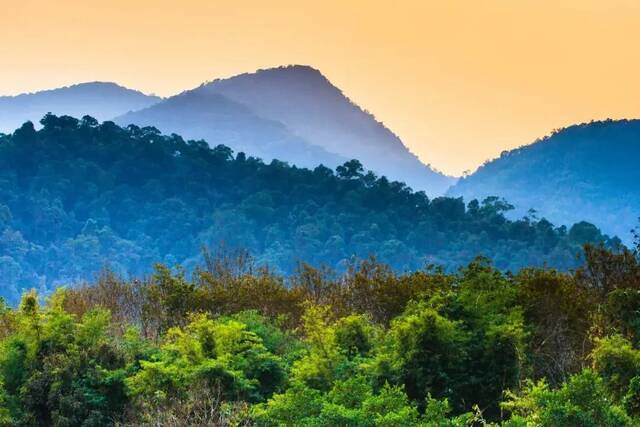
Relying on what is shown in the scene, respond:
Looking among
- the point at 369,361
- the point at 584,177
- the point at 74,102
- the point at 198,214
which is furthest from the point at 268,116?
the point at 369,361

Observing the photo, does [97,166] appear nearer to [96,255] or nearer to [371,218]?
[96,255]

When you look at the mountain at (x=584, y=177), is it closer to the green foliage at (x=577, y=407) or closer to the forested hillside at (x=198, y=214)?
the forested hillside at (x=198, y=214)

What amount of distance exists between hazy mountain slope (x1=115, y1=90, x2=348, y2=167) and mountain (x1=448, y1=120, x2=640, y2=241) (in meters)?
35.5

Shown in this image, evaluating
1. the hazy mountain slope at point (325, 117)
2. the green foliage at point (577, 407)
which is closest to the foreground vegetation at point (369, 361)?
the green foliage at point (577, 407)

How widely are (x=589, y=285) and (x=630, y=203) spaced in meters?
101

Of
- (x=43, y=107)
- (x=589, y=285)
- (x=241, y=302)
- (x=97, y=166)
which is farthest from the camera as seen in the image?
(x=43, y=107)

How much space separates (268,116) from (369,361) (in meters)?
145

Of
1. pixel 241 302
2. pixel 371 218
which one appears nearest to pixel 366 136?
pixel 371 218

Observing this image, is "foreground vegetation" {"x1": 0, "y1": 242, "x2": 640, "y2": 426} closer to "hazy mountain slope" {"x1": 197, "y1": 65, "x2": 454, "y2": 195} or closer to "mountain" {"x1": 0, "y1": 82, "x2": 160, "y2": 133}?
"hazy mountain slope" {"x1": 197, "y1": 65, "x2": 454, "y2": 195}

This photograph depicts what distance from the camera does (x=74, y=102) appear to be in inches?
6639

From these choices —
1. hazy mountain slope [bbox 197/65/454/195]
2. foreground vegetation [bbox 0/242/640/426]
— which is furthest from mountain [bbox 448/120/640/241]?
foreground vegetation [bbox 0/242/640/426]

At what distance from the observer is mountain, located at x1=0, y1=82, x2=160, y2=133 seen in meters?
160

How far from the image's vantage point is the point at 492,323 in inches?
490

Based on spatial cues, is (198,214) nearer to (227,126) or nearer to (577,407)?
(577,407)
